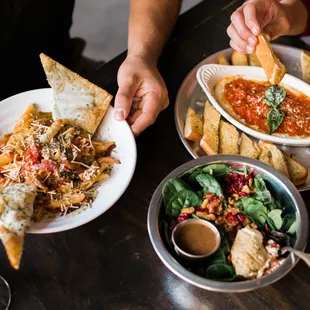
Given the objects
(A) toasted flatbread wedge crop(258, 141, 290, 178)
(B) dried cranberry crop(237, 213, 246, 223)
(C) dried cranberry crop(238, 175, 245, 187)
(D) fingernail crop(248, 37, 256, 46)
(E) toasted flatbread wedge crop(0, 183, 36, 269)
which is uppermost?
(D) fingernail crop(248, 37, 256, 46)

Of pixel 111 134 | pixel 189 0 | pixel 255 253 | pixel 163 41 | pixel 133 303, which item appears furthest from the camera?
pixel 189 0

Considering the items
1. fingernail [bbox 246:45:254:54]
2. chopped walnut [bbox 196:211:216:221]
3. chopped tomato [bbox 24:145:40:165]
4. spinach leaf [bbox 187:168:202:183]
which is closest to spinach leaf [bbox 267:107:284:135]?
fingernail [bbox 246:45:254:54]

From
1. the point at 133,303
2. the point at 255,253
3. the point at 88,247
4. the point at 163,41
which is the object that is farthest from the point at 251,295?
the point at 163,41

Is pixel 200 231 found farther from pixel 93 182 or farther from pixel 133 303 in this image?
pixel 93 182

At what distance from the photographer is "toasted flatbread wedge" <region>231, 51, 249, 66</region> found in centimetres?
222

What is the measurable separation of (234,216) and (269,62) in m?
0.78

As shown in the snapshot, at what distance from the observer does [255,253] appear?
141 centimetres

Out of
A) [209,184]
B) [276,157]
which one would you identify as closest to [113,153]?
[209,184]

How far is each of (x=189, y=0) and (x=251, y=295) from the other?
3.45 meters

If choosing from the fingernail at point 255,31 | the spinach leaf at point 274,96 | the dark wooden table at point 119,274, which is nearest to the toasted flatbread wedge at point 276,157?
the dark wooden table at point 119,274

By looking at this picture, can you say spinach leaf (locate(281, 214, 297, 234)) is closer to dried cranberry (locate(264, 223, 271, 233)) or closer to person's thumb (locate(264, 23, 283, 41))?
dried cranberry (locate(264, 223, 271, 233))

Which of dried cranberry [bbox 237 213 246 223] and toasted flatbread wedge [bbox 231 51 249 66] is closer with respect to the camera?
dried cranberry [bbox 237 213 246 223]

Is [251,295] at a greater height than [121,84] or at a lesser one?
lesser

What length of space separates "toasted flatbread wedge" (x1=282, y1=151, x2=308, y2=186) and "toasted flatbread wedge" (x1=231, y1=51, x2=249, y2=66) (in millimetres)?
640
